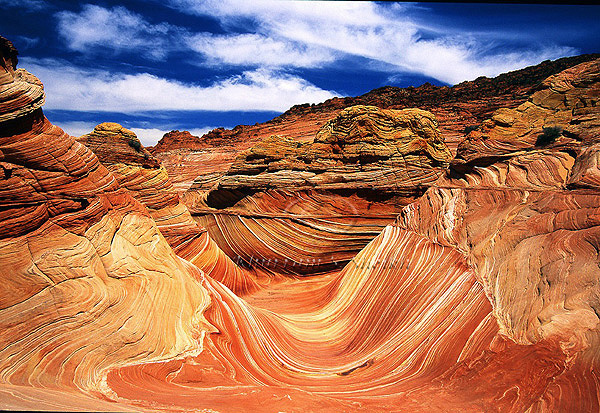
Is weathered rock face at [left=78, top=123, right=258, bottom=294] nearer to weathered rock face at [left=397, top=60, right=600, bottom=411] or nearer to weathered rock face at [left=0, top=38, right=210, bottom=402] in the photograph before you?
weathered rock face at [left=0, top=38, right=210, bottom=402]

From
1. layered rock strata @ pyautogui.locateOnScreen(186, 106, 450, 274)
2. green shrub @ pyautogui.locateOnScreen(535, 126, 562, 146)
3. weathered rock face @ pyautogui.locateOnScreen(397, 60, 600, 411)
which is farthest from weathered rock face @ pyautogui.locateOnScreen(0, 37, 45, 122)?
green shrub @ pyautogui.locateOnScreen(535, 126, 562, 146)

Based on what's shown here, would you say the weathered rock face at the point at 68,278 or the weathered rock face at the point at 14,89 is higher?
the weathered rock face at the point at 14,89

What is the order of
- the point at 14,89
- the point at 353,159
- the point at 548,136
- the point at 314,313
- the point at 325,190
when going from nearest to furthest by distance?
the point at 14,89
the point at 548,136
the point at 314,313
the point at 325,190
the point at 353,159

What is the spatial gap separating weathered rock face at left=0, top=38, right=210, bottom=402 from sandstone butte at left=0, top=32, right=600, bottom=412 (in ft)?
0.05

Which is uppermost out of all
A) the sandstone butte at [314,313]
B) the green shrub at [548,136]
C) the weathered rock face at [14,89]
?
the green shrub at [548,136]

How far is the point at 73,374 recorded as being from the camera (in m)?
3.25

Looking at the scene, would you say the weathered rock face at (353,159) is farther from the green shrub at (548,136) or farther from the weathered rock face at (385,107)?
the weathered rock face at (385,107)

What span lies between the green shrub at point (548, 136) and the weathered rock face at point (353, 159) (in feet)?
10.3

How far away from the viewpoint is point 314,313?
6902 millimetres

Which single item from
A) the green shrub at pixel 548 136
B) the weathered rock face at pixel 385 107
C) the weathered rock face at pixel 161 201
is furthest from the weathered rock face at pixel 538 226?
the weathered rock face at pixel 385 107

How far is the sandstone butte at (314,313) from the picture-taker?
317cm

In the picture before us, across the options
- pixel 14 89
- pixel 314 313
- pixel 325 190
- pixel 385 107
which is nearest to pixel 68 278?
pixel 14 89

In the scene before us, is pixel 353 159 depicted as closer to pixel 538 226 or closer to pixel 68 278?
pixel 538 226

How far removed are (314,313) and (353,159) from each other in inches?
185
